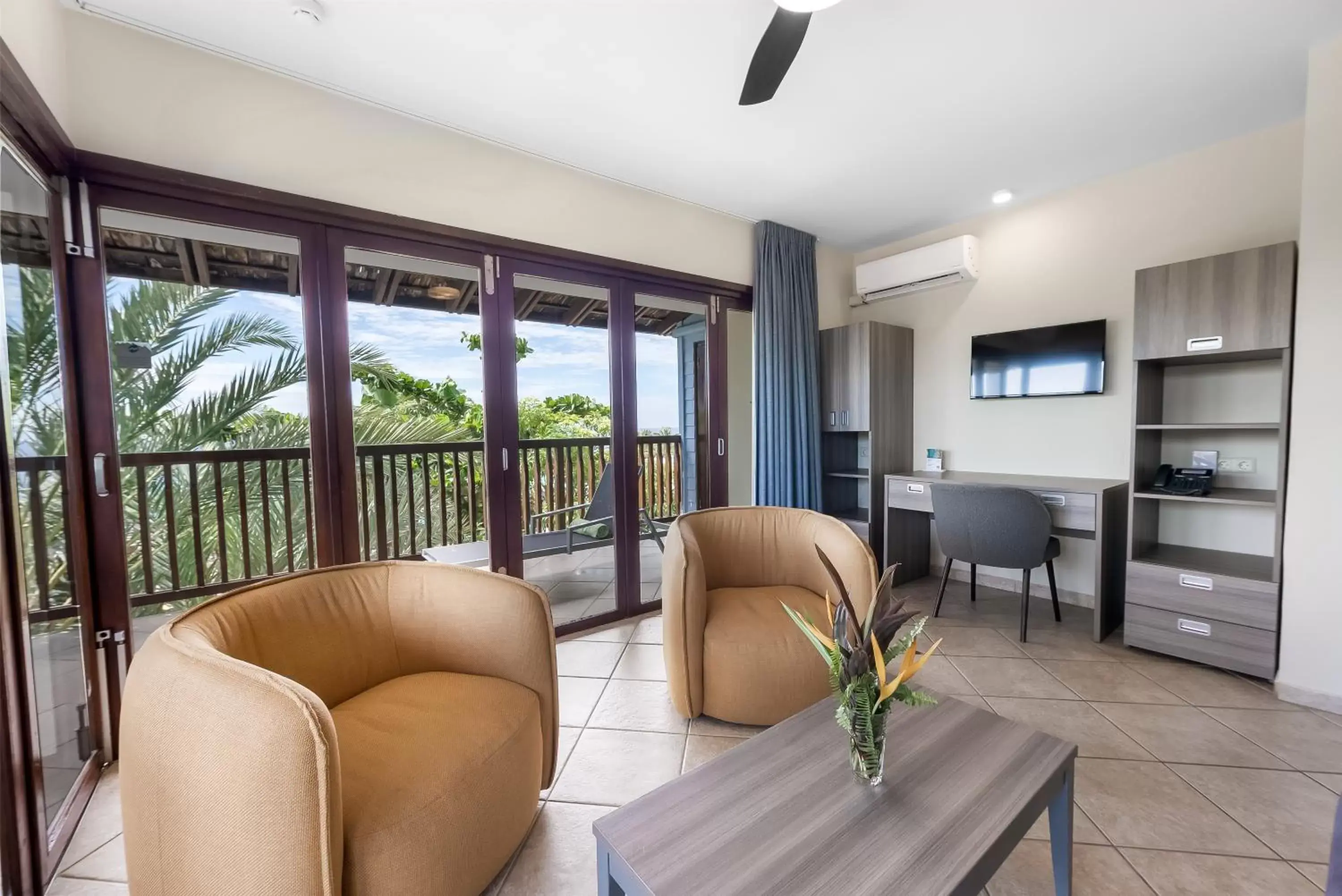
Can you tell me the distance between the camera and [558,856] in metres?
1.39

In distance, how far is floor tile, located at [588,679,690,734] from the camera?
1982 mm

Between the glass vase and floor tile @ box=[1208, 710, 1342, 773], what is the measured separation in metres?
1.73

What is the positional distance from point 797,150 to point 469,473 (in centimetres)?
234

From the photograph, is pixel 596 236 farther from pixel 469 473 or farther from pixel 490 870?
pixel 490 870

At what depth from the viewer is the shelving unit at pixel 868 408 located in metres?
3.55

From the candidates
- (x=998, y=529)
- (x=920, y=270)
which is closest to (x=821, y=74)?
(x=920, y=270)

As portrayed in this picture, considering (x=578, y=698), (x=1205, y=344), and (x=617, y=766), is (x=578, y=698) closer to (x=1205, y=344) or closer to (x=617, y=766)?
(x=617, y=766)

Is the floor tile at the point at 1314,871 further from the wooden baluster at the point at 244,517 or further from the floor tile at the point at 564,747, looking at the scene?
the wooden baluster at the point at 244,517

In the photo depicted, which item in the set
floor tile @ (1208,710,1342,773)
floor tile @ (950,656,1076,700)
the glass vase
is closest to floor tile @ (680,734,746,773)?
the glass vase

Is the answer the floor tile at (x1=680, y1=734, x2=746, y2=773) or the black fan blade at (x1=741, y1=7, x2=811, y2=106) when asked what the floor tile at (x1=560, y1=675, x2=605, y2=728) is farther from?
the black fan blade at (x1=741, y1=7, x2=811, y2=106)

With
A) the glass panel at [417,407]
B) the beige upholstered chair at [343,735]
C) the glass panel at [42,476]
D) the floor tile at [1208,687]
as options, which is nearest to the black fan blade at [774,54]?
the glass panel at [417,407]

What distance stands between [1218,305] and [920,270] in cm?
156

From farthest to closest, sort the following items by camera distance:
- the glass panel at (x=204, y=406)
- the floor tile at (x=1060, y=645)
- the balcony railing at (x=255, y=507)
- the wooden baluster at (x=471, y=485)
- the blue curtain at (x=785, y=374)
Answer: the blue curtain at (x=785, y=374) < the wooden baluster at (x=471, y=485) < the floor tile at (x=1060, y=645) < the glass panel at (x=204, y=406) < the balcony railing at (x=255, y=507)

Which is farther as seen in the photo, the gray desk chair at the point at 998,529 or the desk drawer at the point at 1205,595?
the gray desk chair at the point at 998,529
